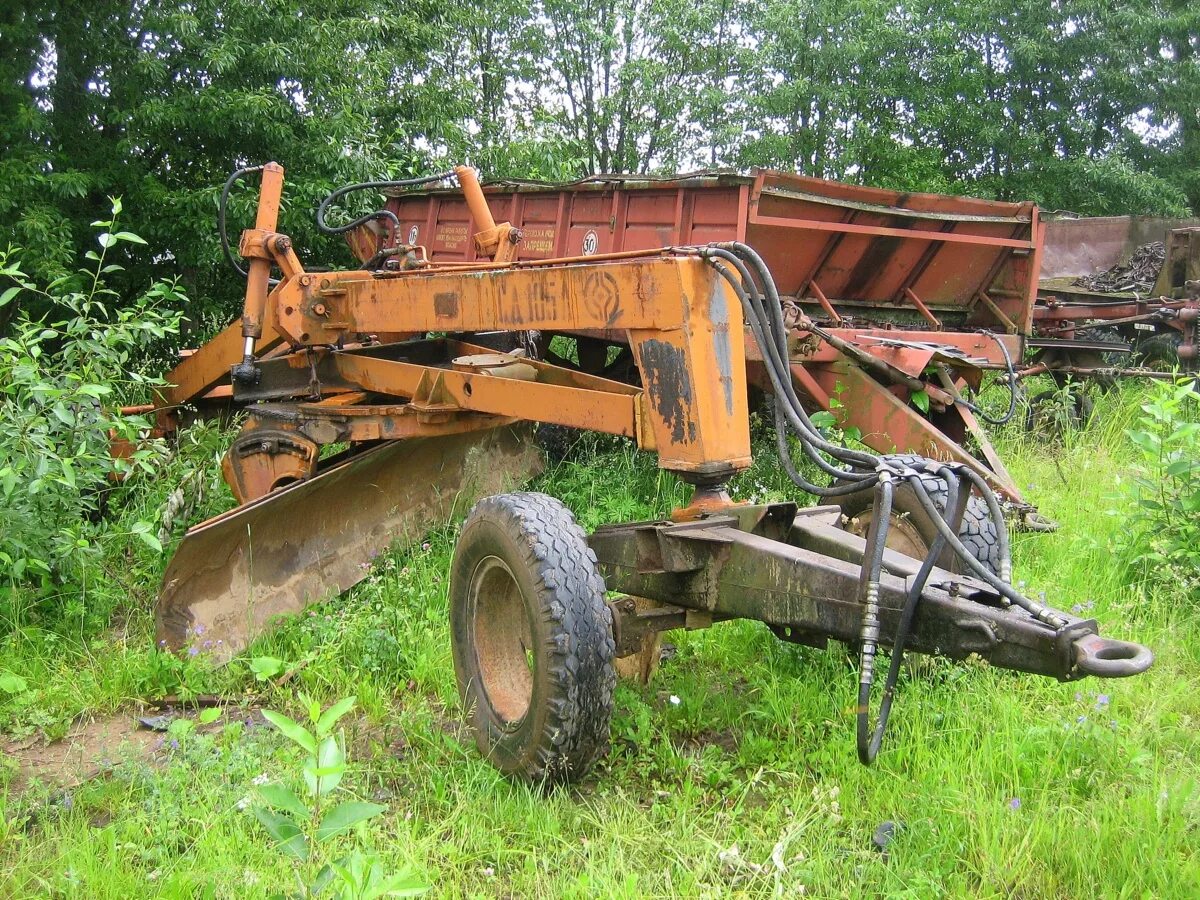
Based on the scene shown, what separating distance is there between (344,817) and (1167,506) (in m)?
4.07

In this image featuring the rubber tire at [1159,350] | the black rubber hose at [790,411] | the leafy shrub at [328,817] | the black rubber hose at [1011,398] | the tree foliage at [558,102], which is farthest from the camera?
the rubber tire at [1159,350]

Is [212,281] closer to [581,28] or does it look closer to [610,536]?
[610,536]

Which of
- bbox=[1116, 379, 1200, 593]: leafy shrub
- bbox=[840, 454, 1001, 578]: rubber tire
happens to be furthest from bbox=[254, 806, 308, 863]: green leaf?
bbox=[1116, 379, 1200, 593]: leafy shrub

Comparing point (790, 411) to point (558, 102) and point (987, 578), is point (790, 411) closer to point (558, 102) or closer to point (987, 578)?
point (987, 578)

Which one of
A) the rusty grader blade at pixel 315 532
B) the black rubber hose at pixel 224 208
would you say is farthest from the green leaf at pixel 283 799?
the black rubber hose at pixel 224 208

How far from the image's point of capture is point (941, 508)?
360cm

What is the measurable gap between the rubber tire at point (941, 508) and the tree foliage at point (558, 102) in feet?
19.6

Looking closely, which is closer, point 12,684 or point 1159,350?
point 12,684

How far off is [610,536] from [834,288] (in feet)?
14.7

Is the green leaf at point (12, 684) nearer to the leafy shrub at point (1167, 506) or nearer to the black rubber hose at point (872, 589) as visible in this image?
the black rubber hose at point (872, 589)

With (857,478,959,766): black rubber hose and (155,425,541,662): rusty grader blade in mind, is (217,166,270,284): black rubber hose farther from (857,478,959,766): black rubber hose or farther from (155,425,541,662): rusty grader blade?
(857,478,959,766): black rubber hose

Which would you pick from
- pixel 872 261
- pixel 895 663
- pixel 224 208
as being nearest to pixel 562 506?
pixel 895 663

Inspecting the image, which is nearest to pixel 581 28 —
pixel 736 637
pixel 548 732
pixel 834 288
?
pixel 834 288

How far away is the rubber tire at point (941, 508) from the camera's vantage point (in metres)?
3.67
